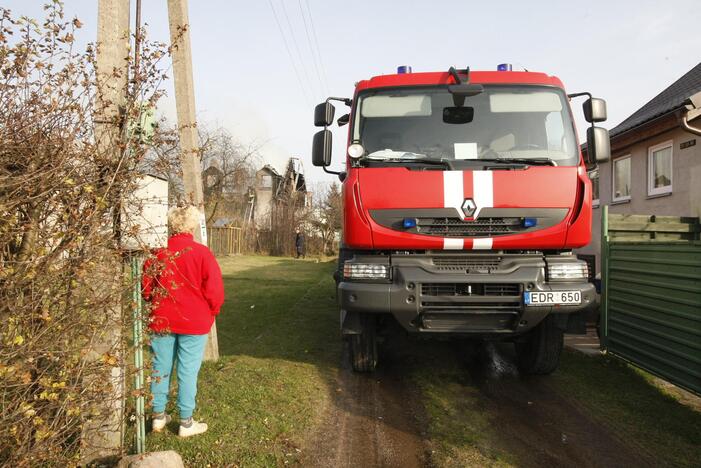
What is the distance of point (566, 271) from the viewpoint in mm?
4430

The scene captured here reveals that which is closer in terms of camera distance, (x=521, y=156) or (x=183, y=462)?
(x=183, y=462)

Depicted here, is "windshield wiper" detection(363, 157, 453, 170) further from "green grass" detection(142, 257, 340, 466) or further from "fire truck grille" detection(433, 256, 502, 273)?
"green grass" detection(142, 257, 340, 466)

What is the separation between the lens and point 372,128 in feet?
16.4

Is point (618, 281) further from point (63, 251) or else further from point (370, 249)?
point (63, 251)

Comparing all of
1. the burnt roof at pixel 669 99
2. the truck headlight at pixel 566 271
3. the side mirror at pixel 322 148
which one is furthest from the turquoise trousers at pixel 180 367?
the burnt roof at pixel 669 99

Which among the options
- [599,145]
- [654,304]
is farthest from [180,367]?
[654,304]

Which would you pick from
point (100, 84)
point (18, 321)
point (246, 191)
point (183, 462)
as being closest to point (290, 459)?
point (183, 462)

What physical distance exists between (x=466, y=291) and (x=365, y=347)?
1.39m

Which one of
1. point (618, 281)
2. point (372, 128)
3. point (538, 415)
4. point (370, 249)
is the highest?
point (372, 128)

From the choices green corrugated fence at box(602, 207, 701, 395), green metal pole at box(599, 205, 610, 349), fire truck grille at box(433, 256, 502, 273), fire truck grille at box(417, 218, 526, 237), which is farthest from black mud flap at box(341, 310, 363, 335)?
green metal pole at box(599, 205, 610, 349)

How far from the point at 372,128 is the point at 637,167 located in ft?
32.5

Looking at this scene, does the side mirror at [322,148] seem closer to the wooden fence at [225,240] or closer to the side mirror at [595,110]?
the side mirror at [595,110]

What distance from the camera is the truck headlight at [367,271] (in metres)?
4.48

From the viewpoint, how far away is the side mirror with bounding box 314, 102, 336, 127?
5355mm
